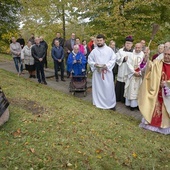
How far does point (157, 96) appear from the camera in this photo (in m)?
5.84

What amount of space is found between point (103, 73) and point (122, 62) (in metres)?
0.99

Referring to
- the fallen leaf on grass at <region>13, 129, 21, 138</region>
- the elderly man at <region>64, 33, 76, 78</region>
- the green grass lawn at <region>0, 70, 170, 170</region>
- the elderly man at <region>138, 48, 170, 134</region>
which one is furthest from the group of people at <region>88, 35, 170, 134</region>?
the elderly man at <region>64, 33, 76, 78</region>

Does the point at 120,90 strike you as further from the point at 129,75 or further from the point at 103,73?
the point at 103,73

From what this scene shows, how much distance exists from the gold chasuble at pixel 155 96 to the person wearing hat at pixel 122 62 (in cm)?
170

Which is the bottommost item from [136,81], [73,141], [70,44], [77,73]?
[73,141]

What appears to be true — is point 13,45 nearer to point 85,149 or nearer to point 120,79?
point 120,79

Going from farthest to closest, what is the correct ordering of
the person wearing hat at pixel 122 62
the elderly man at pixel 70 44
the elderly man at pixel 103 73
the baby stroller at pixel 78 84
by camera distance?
the elderly man at pixel 70 44, the baby stroller at pixel 78 84, the person wearing hat at pixel 122 62, the elderly man at pixel 103 73

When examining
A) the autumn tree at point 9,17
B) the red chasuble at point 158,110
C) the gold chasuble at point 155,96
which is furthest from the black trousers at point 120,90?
the autumn tree at point 9,17

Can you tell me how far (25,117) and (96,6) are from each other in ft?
28.9

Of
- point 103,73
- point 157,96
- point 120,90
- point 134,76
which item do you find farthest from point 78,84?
point 157,96

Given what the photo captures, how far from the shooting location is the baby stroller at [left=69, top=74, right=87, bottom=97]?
8.59m

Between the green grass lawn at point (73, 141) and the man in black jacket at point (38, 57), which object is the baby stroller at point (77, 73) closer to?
the man in black jacket at point (38, 57)

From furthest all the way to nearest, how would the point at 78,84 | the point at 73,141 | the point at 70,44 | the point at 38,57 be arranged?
the point at 70,44, the point at 38,57, the point at 78,84, the point at 73,141

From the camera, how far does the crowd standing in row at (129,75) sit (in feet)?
18.9
